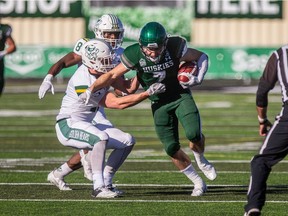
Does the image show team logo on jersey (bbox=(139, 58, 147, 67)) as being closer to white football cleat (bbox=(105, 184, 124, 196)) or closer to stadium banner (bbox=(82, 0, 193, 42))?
white football cleat (bbox=(105, 184, 124, 196))

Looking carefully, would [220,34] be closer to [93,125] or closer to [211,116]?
[211,116]

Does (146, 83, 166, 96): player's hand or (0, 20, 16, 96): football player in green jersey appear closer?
(146, 83, 166, 96): player's hand

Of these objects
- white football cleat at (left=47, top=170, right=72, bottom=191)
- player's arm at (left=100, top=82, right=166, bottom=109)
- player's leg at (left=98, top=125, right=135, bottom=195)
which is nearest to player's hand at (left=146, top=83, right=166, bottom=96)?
player's arm at (left=100, top=82, right=166, bottom=109)

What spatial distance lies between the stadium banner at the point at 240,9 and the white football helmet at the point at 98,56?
26.4 meters

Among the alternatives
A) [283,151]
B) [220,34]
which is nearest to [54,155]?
[283,151]

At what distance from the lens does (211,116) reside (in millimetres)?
19141

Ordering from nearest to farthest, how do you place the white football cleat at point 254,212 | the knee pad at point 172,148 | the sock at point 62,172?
the white football cleat at point 254,212 → the knee pad at point 172,148 → the sock at point 62,172

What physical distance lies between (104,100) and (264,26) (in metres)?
28.4

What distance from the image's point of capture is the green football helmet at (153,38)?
8.55 m

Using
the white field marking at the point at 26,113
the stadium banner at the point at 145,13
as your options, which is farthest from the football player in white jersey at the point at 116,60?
the stadium banner at the point at 145,13

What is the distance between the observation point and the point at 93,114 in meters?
9.44

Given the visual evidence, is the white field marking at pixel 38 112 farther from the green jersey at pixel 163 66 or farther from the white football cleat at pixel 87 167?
the green jersey at pixel 163 66

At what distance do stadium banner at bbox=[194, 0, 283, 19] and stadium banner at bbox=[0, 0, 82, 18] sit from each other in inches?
162

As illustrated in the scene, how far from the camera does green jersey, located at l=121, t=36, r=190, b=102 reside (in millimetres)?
8805
